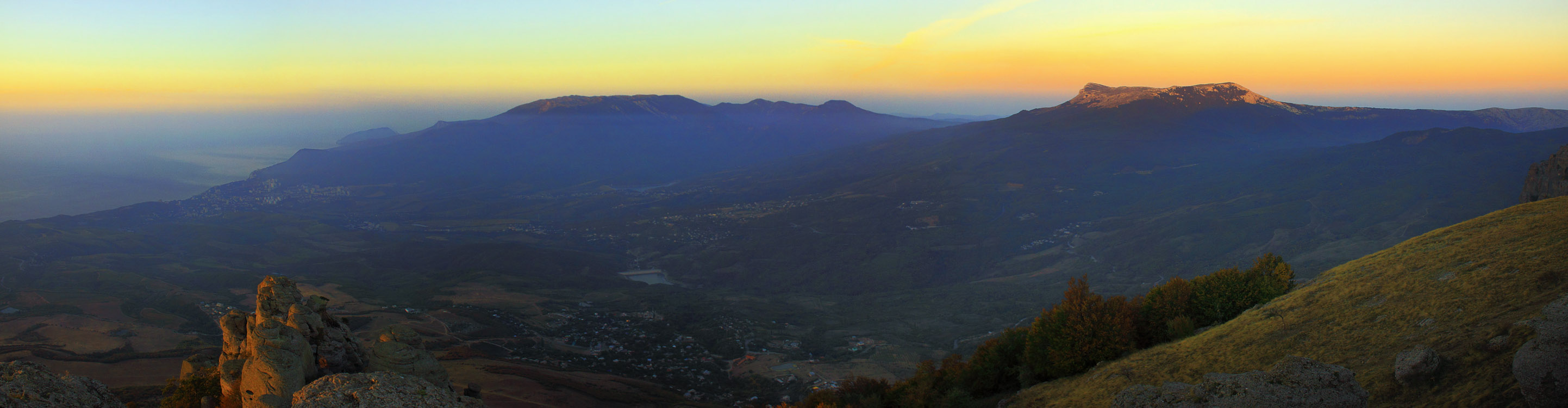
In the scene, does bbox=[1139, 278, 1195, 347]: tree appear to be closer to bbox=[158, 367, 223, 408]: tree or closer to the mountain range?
the mountain range

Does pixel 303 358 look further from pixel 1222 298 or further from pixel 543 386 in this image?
pixel 1222 298

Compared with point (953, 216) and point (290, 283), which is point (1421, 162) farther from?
point (290, 283)

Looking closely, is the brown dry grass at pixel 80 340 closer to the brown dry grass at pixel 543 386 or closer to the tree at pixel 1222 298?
the brown dry grass at pixel 543 386

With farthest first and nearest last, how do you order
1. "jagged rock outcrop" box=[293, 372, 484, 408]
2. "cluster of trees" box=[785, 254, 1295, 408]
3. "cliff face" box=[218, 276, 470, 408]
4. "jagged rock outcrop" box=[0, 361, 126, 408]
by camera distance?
1. "cluster of trees" box=[785, 254, 1295, 408]
2. "cliff face" box=[218, 276, 470, 408]
3. "jagged rock outcrop" box=[293, 372, 484, 408]
4. "jagged rock outcrop" box=[0, 361, 126, 408]

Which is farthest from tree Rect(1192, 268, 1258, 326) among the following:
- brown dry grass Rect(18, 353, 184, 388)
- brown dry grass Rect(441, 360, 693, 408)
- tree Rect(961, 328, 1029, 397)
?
brown dry grass Rect(18, 353, 184, 388)

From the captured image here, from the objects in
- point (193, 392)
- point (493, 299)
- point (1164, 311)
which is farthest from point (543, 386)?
point (493, 299)
